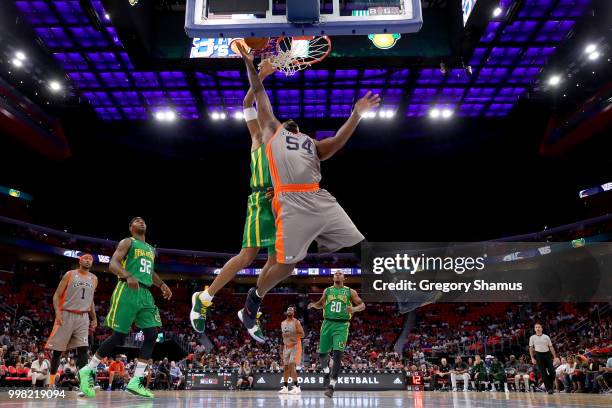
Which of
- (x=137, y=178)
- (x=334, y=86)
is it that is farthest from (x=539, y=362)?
(x=137, y=178)

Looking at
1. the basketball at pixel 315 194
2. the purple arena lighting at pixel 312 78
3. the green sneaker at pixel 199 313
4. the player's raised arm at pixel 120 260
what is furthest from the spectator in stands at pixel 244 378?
the green sneaker at pixel 199 313

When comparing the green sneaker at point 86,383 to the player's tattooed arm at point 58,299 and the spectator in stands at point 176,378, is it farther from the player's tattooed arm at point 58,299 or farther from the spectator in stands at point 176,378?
the spectator in stands at point 176,378

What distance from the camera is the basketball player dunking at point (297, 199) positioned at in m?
4.38

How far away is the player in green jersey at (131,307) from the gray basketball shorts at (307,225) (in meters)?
2.41

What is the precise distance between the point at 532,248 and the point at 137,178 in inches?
861

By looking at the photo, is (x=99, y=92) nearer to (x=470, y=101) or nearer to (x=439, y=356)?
(x=470, y=101)

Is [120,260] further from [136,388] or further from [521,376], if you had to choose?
[521,376]

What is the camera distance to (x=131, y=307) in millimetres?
6266

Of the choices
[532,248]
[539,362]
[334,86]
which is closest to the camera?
[539,362]

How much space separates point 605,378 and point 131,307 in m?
12.9

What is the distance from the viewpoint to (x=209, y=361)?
79.4ft

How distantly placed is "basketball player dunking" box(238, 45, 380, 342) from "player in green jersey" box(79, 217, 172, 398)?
2161mm

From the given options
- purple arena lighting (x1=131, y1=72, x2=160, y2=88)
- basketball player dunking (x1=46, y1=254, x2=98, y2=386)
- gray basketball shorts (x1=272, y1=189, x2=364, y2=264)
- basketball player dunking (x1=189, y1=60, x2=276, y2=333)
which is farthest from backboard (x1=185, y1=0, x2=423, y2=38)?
purple arena lighting (x1=131, y1=72, x2=160, y2=88)

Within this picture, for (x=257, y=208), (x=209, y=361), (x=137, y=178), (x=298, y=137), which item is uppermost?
(x=137, y=178)
